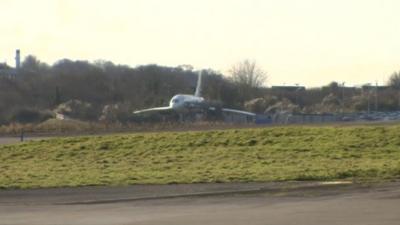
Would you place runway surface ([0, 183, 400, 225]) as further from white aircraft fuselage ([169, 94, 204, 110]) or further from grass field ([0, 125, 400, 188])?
white aircraft fuselage ([169, 94, 204, 110])

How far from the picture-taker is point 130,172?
27906 mm

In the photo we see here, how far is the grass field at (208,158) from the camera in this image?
81.4ft

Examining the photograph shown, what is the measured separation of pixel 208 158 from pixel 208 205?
1574 centimetres

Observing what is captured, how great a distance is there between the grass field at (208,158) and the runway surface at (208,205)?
7.73 ft

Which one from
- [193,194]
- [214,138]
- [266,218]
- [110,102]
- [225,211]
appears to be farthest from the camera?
[110,102]

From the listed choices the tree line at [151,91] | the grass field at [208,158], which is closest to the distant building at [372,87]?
the tree line at [151,91]

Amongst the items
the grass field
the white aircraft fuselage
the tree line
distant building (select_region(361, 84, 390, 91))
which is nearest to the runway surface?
the grass field

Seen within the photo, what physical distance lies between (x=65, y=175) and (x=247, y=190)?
8.74 meters

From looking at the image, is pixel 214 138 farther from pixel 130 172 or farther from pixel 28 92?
pixel 28 92

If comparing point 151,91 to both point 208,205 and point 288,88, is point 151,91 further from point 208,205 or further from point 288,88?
point 208,205

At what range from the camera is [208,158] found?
33312 millimetres

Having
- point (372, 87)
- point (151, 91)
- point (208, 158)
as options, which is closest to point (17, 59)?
point (151, 91)

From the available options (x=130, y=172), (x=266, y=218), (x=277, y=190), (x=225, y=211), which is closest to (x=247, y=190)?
(x=277, y=190)

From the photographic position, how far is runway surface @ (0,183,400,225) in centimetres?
1467
